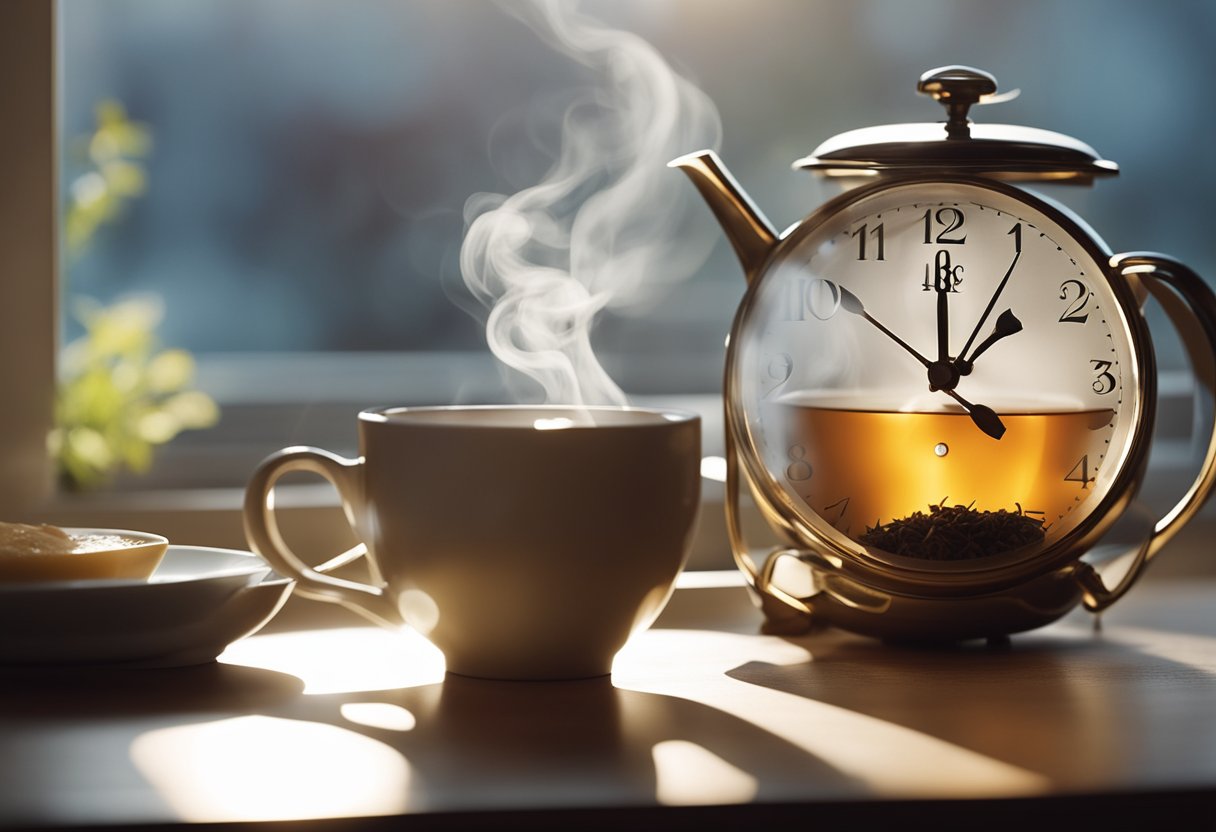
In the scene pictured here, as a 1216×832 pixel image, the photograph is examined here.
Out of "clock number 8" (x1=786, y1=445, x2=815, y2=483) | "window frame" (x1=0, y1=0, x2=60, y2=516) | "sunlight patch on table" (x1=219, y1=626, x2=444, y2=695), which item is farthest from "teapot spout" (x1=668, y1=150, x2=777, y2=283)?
"window frame" (x1=0, y1=0, x2=60, y2=516)

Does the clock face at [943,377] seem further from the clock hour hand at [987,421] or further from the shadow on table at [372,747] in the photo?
the shadow on table at [372,747]

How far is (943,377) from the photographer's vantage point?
84 cm

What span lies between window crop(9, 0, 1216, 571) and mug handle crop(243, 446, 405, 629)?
58 cm

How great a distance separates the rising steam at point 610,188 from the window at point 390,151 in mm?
11

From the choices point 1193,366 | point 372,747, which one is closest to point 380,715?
point 372,747

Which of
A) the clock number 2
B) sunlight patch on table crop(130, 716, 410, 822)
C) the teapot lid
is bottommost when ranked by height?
sunlight patch on table crop(130, 716, 410, 822)

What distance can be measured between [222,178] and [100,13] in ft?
0.67

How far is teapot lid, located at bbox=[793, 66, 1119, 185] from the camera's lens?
0.85 meters

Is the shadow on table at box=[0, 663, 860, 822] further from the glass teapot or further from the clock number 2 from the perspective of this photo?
the clock number 2

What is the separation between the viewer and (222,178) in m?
1.39

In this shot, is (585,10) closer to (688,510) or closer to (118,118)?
(118,118)

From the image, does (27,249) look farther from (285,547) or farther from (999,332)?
(999,332)

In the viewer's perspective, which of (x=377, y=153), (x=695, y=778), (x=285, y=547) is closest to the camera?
(x=695, y=778)

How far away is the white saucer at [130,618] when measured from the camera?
72 cm
